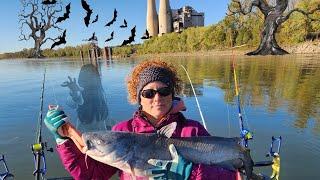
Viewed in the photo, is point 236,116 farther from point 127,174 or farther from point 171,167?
point 171,167

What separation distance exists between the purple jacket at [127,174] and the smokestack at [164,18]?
130 m

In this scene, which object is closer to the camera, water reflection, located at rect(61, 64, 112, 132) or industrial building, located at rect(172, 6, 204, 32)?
water reflection, located at rect(61, 64, 112, 132)

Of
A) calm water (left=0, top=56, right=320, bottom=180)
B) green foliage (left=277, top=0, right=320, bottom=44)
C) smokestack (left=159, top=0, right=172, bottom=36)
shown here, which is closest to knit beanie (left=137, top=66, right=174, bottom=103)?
calm water (left=0, top=56, right=320, bottom=180)

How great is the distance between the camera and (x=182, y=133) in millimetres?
4215

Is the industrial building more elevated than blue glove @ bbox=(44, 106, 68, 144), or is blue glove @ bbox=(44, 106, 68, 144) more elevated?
the industrial building

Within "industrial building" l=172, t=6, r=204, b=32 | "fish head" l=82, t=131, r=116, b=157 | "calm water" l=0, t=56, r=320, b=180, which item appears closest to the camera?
"fish head" l=82, t=131, r=116, b=157

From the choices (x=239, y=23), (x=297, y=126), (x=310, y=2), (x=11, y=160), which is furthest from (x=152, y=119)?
(x=239, y=23)

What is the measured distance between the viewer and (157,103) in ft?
14.0

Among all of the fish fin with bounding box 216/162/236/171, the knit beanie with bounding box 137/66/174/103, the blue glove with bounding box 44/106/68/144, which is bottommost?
the fish fin with bounding box 216/162/236/171

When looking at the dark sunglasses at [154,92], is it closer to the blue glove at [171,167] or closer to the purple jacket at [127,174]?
the purple jacket at [127,174]

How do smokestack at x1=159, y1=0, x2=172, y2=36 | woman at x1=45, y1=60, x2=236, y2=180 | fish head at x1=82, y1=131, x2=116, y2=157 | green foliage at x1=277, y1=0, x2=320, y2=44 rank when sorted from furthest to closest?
smokestack at x1=159, y1=0, x2=172, y2=36 → green foliage at x1=277, y1=0, x2=320, y2=44 → woman at x1=45, y1=60, x2=236, y2=180 → fish head at x1=82, y1=131, x2=116, y2=157

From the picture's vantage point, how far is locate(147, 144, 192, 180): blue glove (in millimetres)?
3683

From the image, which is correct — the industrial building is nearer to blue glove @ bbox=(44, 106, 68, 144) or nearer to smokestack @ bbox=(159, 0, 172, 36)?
smokestack @ bbox=(159, 0, 172, 36)

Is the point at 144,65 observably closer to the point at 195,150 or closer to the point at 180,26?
the point at 195,150
